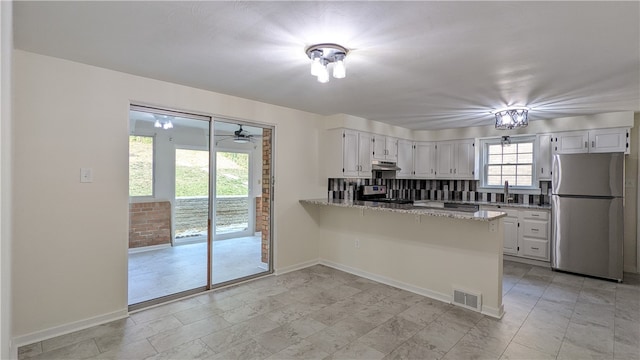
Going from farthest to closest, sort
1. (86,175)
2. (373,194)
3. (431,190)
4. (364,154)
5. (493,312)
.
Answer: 1. (431,190)
2. (373,194)
3. (364,154)
4. (493,312)
5. (86,175)

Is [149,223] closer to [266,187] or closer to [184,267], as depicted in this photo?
[184,267]

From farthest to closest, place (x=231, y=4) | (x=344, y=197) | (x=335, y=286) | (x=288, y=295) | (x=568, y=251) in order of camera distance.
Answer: (x=344, y=197) → (x=568, y=251) → (x=335, y=286) → (x=288, y=295) → (x=231, y=4)

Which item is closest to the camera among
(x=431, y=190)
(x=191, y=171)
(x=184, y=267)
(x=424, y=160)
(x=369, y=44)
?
(x=369, y=44)

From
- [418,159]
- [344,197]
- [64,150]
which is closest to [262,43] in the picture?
[64,150]

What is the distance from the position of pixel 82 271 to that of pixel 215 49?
2.23m

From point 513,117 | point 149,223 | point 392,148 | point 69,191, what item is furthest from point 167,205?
point 513,117

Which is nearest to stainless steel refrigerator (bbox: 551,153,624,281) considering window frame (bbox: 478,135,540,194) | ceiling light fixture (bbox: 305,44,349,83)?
window frame (bbox: 478,135,540,194)

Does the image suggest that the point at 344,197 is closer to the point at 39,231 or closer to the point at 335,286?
the point at 335,286

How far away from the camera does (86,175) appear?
274cm

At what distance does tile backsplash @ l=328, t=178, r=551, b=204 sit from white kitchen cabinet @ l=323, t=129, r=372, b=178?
0.99 ft

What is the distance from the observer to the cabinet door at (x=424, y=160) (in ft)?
20.0

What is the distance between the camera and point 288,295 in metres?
3.51

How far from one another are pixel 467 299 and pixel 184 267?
3259 mm

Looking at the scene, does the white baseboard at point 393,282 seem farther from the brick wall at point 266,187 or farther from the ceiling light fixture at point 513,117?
the ceiling light fixture at point 513,117
